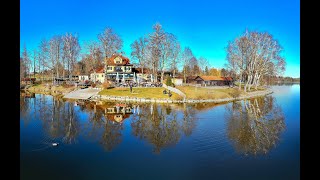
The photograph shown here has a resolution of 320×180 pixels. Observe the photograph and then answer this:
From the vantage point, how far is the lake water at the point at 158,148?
8.17m

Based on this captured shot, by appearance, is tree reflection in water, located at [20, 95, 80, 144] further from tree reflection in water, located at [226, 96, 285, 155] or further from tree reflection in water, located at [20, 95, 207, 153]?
tree reflection in water, located at [226, 96, 285, 155]

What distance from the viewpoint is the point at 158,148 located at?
10.5m

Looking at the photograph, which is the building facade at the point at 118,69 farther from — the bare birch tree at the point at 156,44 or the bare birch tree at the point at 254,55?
the bare birch tree at the point at 254,55

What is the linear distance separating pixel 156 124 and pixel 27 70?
4313cm

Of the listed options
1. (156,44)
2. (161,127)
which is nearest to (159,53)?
(156,44)

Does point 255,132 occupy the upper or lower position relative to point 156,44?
lower

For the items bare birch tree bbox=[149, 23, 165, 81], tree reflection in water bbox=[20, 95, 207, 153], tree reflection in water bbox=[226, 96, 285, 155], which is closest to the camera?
tree reflection in water bbox=[226, 96, 285, 155]

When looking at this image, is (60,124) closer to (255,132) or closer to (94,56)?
(255,132)

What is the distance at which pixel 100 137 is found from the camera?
1212cm

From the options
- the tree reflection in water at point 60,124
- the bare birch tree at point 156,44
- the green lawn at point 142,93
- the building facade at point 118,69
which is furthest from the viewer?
the building facade at point 118,69

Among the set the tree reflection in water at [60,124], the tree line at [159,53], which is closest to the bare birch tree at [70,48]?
the tree line at [159,53]

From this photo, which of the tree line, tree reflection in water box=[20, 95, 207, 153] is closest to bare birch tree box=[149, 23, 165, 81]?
the tree line

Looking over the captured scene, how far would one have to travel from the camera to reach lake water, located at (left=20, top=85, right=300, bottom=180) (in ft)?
26.8
